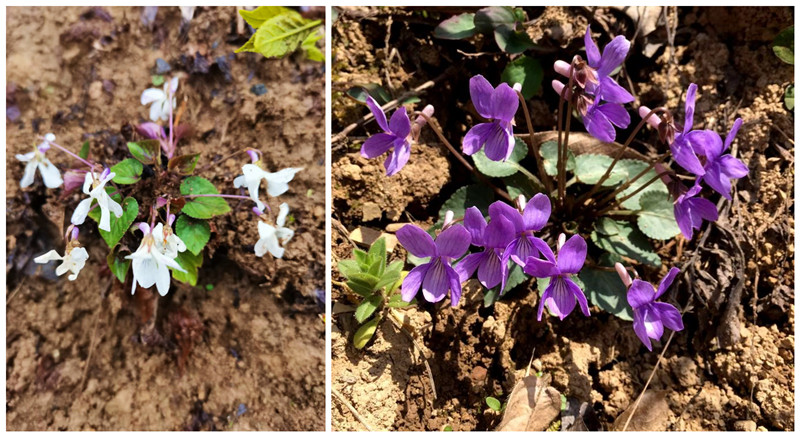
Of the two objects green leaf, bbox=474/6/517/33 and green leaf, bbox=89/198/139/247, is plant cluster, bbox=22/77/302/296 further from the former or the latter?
green leaf, bbox=474/6/517/33

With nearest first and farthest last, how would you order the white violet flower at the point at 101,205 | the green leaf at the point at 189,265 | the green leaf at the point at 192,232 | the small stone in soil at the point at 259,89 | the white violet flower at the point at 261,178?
the white violet flower at the point at 101,205, the white violet flower at the point at 261,178, the green leaf at the point at 192,232, the green leaf at the point at 189,265, the small stone in soil at the point at 259,89

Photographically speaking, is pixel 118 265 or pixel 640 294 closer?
pixel 640 294

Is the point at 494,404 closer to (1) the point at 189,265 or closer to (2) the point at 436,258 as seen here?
(2) the point at 436,258

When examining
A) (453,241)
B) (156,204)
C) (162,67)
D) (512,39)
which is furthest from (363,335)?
A: (162,67)

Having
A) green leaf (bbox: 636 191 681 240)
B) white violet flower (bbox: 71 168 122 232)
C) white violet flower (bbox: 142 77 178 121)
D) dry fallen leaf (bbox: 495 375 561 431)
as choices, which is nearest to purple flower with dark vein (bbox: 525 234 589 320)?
dry fallen leaf (bbox: 495 375 561 431)

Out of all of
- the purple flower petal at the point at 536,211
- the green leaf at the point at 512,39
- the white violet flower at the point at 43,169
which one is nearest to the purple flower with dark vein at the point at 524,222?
the purple flower petal at the point at 536,211

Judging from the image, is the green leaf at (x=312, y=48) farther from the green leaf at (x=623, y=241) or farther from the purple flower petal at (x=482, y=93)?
the green leaf at (x=623, y=241)
